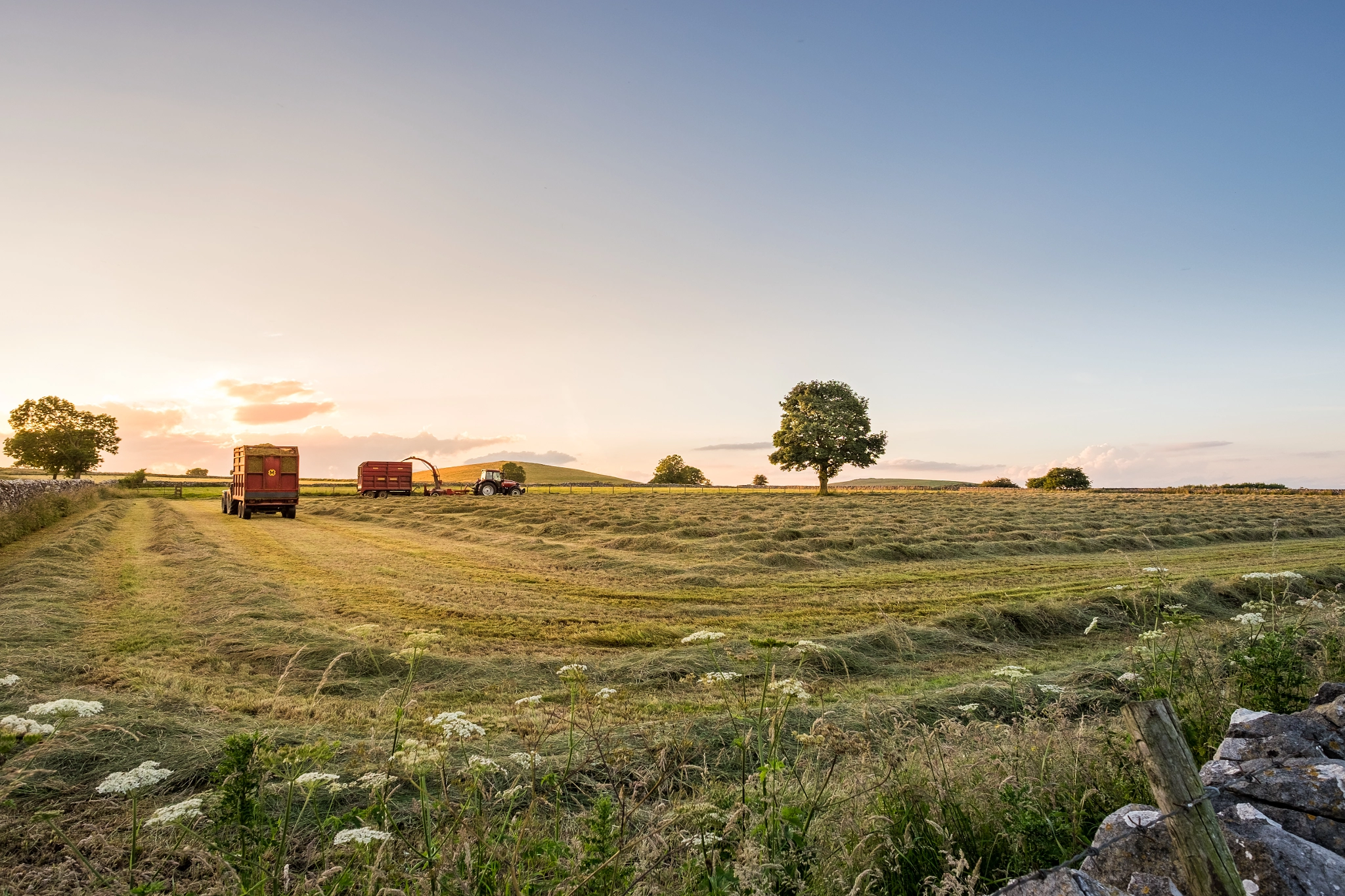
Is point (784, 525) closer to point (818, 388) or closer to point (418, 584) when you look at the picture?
point (418, 584)

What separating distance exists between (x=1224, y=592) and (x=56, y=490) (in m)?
43.2

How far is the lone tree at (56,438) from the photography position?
6394 centimetres

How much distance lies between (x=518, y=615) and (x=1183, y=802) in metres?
10.4

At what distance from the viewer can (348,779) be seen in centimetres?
489

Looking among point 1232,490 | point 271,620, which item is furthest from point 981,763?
point 1232,490

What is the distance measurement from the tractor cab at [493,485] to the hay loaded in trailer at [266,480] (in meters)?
17.6

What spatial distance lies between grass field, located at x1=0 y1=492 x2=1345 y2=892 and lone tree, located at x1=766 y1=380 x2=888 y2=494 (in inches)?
1337

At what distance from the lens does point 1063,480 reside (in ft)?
297

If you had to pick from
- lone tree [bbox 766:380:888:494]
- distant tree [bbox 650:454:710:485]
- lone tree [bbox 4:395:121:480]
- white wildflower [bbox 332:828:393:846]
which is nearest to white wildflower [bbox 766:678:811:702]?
white wildflower [bbox 332:828:393:846]

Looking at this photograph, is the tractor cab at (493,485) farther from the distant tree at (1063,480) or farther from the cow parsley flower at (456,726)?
the distant tree at (1063,480)

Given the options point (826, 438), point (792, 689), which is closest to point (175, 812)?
point (792, 689)

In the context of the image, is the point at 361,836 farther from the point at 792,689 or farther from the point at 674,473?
the point at 674,473

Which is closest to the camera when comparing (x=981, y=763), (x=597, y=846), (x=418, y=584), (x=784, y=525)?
(x=597, y=846)

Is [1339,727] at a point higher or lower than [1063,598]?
higher
